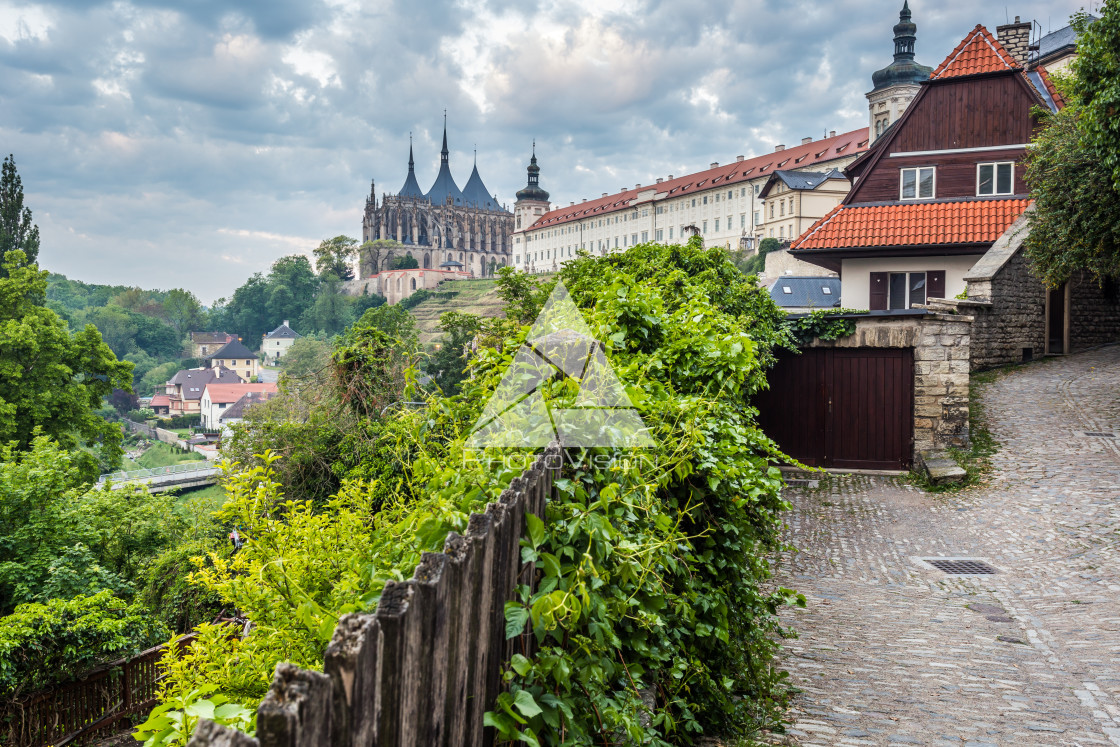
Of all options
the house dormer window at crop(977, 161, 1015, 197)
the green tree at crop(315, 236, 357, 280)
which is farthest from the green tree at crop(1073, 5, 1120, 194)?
the green tree at crop(315, 236, 357, 280)

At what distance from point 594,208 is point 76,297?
9363 centimetres

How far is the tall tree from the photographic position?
41656 millimetres

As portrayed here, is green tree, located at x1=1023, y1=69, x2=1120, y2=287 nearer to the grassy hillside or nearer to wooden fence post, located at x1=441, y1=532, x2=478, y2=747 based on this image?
wooden fence post, located at x1=441, y1=532, x2=478, y2=747

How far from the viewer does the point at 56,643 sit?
1242 centimetres

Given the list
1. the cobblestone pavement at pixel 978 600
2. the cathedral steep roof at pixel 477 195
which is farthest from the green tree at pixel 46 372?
the cathedral steep roof at pixel 477 195

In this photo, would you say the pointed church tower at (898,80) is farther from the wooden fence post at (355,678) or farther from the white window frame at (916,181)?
the wooden fence post at (355,678)

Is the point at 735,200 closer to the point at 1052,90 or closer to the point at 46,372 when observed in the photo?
the point at 1052,90

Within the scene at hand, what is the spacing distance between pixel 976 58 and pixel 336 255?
407 ft

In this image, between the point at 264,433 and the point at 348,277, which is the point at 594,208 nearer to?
the point at 348,277

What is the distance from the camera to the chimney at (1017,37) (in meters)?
22.7

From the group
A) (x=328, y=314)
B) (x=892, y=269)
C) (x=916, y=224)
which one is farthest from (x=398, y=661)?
(x=328, y=314)

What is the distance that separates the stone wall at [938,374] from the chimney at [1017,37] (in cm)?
1602

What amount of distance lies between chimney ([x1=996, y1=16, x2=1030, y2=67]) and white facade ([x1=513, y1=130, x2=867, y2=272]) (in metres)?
41.8

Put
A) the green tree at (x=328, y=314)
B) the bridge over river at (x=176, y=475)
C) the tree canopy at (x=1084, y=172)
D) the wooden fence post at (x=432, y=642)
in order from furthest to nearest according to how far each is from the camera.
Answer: the green tree at (x=328, y=314)
the bridge over river at (x=176, y=475)
the tree canopy at (x=1084, y=172)
the wooden fence post at (x=432, y=642)
